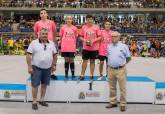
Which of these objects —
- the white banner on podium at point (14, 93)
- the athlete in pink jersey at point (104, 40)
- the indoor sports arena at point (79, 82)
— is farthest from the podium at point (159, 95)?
the white banner on podium at point (14, 93)

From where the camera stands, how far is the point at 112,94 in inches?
370

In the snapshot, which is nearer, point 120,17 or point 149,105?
point 149,105

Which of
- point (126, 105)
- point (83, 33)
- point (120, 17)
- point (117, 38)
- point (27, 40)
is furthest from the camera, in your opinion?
point (120, 17)

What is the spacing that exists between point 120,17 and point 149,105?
3284 cm

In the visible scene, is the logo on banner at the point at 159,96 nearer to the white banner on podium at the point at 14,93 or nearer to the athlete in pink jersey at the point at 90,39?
the athlete in pink jersey at the point at 90,39

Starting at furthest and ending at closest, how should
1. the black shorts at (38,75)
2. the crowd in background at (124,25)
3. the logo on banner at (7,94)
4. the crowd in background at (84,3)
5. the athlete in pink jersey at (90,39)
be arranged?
1. the crowd in background at (84,3)
2. the crowd in background at (124,25)
3. the athlete in pink jersey at (90,39)
4. the logo on banner at (7,94)
5. the black shorts at (38,75)

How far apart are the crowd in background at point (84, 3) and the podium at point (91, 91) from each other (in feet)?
101

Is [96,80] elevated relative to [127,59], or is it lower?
lower

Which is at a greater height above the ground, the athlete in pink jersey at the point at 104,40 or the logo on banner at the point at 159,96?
the athlete in pink jersey at the point at 104,40

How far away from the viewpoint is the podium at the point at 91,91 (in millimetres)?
10039

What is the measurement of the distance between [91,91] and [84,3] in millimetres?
31206

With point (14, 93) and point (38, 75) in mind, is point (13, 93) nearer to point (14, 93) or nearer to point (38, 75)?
point (14, 93)

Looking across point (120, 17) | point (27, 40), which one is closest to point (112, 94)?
point (27, 40)

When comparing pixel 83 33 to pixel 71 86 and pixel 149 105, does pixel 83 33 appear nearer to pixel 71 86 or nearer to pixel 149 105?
pixel 71 86
